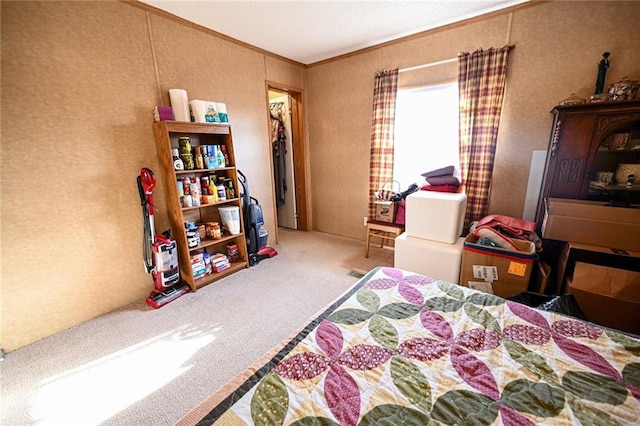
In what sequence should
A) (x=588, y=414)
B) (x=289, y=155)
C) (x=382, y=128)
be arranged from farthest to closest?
(x=289, y=155)
(x=382, y=128)
(x=588, y=414)

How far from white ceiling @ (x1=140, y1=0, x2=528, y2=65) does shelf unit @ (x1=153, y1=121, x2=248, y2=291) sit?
3.31 feet

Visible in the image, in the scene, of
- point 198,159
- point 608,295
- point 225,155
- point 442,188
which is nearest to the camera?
point 608,295

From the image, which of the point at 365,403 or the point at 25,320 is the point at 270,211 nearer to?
the point at 25,320

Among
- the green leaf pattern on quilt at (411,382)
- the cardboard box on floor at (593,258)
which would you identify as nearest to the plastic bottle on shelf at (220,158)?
the green leaf pattern on quilt at (411,382)

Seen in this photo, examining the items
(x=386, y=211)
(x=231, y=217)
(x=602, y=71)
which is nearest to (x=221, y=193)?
(x=231, y=217)

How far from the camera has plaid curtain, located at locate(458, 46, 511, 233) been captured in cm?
244

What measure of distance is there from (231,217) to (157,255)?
79 centimetres

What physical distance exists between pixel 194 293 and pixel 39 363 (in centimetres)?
106

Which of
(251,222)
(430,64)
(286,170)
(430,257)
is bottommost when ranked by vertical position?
(430,257)

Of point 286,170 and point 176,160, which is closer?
point 176,160

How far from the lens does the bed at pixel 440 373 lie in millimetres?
801

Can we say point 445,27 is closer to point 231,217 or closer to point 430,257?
point 430,257

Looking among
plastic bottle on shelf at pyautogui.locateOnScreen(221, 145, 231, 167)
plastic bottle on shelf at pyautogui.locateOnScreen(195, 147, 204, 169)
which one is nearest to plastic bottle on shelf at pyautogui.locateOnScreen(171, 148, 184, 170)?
plastic bottle on shelf at pyautogui.locateOnScreen(195, 147, 204, 169)

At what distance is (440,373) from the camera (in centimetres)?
95
